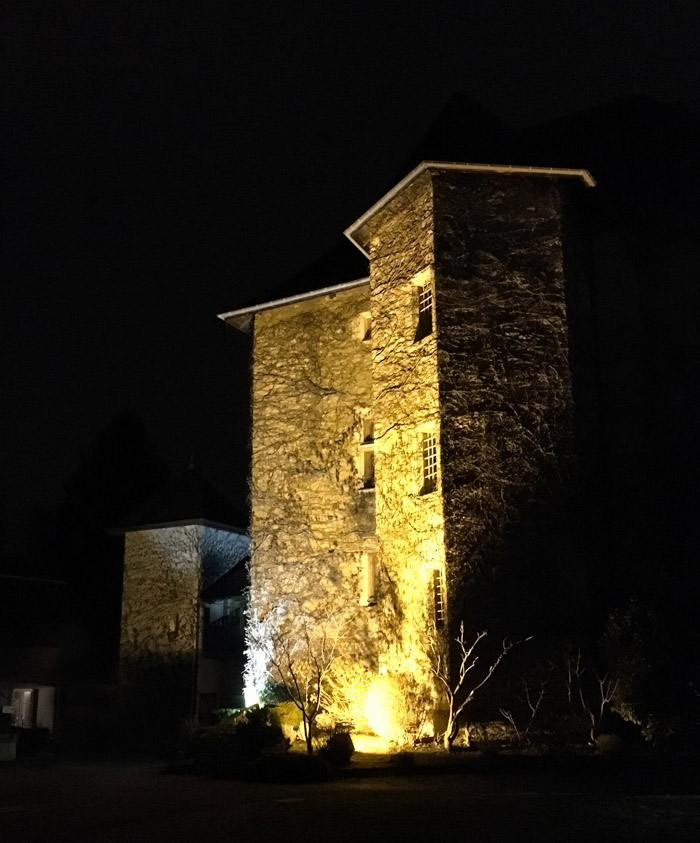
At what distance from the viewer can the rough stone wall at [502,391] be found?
1540 cm

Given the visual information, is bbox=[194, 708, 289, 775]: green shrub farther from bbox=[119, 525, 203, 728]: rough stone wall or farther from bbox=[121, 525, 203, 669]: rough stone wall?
bbox=[121, 525, 203, 669]: rough stone wall

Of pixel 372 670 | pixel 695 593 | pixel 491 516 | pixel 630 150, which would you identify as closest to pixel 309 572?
pixel 372 670

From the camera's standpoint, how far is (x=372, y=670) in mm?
18625

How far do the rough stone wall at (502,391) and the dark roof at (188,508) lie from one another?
1326cm

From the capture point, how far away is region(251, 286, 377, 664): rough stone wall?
1997 centimetres

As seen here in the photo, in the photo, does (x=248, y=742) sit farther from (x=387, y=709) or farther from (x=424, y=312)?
(x=424, y=312)

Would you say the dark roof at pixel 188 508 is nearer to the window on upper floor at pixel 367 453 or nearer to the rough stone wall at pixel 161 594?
the rough stone wall at pixel 161 594

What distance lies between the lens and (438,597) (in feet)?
52.0

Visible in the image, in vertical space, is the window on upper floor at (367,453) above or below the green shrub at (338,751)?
above

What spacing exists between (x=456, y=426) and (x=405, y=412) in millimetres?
1319

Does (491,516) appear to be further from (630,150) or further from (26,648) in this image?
(26,648)

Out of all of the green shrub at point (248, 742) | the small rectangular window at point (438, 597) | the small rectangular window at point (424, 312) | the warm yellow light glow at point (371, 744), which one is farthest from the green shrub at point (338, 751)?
the small rectangular window at point (424, 312)

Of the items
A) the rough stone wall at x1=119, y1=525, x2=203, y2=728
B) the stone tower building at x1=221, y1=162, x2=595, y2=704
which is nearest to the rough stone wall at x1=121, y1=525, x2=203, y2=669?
the rough stone wall at x1=119, y1=525, x2=203, y2=728

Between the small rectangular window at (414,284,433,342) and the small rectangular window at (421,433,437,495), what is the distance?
1.97 meters
